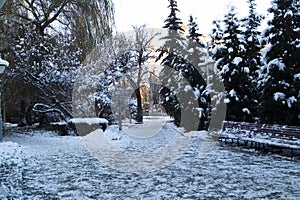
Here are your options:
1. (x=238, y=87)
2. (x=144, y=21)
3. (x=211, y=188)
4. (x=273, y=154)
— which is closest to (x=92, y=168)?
(x=211, y=188)

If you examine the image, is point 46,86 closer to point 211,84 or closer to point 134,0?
point 134,0

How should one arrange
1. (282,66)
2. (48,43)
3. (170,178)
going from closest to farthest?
1. (170,178)
2. (282,66)
3. (48,43)

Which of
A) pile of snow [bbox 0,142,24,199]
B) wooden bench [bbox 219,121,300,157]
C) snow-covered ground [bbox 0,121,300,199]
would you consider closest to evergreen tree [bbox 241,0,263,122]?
wooden bench [bbox 219,121,300,157]

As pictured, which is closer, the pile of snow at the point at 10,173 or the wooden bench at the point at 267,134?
the pile of snow at the point at 10,173

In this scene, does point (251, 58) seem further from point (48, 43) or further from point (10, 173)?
point (10, 173)

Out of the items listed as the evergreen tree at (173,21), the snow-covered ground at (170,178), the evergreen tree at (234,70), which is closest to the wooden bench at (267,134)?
the snow-covered ground at (170,178)

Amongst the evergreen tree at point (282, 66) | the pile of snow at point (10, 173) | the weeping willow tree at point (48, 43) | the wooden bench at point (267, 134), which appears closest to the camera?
the pile of snow at point (10, 173)

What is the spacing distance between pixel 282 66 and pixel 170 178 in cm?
667

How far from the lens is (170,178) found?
6516 millimetres

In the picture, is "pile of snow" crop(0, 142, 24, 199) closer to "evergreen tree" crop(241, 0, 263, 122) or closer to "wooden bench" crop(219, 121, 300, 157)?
"wooden bench" crop(219, 121, 300, 157)

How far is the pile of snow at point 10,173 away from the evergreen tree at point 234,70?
8.65m

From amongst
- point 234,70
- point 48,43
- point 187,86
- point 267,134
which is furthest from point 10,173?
point 187,86

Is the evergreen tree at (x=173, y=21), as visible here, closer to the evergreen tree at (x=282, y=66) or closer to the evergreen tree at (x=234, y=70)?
the evergreen tree at (x=234, y=70)

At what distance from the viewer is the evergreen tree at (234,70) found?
559 inches
